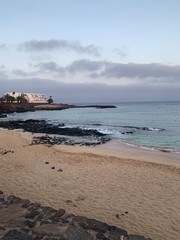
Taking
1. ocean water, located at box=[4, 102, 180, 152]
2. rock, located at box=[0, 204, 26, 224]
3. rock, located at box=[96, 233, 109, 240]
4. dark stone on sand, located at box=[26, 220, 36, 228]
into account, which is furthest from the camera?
ocean water, located at box=[4, 102, 180, 152]

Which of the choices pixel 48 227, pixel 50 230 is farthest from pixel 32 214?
pixel 50 230

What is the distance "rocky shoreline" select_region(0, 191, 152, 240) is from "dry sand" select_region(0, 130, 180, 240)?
0.97 meters

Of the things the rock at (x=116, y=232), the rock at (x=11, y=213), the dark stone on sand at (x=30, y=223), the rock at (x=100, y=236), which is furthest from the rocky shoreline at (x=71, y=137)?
the rock at (x=100, y=236)

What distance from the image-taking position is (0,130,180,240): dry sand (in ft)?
25.0

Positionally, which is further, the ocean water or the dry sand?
the ocean water

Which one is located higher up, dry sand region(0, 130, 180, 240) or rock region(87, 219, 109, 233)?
rock region(87, 219, 109, 233)

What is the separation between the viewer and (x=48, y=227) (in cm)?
626

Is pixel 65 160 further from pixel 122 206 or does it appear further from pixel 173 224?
pixel 173 224

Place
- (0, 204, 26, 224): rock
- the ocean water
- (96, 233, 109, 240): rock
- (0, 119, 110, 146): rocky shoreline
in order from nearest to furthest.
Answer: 1. (96, 233, 109, 240): rock
2. (0, 204, 26, 224): rock
3. (0, 119, 110, 146): rocky shoreline
4. the ocean water

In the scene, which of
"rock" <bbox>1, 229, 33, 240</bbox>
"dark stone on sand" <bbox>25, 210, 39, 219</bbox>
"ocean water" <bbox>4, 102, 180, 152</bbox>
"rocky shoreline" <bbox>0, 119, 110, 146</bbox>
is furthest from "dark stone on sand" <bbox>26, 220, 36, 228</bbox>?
"ocean water" <bbox>4, 102, 180, 152</bbox>

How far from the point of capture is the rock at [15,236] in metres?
5.71

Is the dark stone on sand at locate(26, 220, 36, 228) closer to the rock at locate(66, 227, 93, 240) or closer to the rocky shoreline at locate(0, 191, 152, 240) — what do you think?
the rocky shoreline at locate(0, 191, 152, 240)

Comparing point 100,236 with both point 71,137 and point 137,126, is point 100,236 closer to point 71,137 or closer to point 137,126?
point 71,137

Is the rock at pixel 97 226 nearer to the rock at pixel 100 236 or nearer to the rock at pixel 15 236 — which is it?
the rock at pixel 100 236
